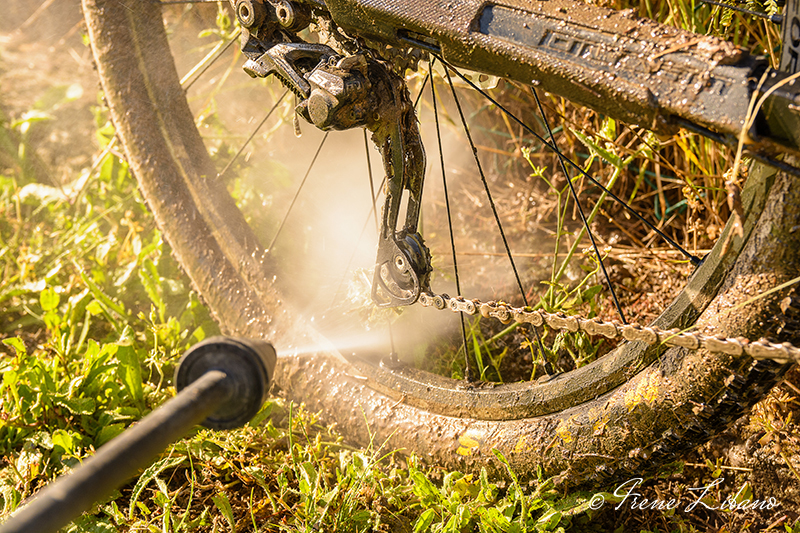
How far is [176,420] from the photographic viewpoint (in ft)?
3.45

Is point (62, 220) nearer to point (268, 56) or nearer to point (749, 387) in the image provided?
point (268, 56)

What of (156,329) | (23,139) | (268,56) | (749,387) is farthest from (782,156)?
(23,139)

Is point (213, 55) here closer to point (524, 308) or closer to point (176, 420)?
point (524, 308)

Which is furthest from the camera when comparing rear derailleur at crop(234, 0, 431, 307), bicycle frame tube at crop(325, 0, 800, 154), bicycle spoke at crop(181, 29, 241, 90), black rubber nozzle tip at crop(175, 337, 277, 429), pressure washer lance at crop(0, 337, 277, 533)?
bicycle spoke at crop(181, 29, 241, 90)

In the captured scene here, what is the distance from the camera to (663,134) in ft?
3.79

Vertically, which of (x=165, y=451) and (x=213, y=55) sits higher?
(x=213, y=55)

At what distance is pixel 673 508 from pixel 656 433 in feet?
1.17

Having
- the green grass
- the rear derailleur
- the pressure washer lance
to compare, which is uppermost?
the rear derailleur

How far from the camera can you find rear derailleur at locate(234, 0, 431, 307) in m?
1.50

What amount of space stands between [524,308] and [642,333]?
0.98 ft

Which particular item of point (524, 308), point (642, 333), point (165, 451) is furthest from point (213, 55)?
point (642, 333)

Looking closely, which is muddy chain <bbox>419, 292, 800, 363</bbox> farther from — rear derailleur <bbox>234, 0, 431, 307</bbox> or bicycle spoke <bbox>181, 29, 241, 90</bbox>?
bicycle spoke <bbox>181, 29, 241, 90</bbox>

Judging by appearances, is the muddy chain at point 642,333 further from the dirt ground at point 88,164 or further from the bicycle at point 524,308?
the dirt ground at point 88,164

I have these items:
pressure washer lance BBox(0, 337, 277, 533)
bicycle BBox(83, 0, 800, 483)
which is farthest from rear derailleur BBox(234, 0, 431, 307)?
pressure washer lance BBox(0, 337, 277, 533)
